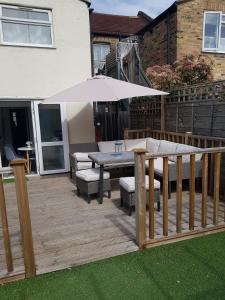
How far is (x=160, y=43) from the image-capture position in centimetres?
1115

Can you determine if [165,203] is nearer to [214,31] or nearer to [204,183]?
[204,183]

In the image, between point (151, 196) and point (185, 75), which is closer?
point (151, 196)

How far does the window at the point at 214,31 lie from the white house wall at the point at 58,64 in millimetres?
5559

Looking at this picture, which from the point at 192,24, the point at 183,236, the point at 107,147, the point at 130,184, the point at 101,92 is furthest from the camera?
the point at 192,24

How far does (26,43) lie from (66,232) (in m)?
5.52

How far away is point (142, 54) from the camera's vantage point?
12953 mm

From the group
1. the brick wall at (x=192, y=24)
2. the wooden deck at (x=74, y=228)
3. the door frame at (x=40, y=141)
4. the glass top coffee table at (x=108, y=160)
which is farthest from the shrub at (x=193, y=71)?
the wooden deck at (x=74, y=228)

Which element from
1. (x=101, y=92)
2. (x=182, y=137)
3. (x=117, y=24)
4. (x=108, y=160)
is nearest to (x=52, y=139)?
(x=101, y=92)

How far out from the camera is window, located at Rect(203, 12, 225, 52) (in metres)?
10.4

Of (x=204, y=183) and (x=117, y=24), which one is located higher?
(x=117, y=24)

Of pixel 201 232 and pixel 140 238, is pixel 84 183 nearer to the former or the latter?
pixel 140 238

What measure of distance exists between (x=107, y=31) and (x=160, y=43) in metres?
6.65

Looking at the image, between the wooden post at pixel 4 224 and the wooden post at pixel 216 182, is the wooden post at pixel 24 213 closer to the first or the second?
the wooden post at pixel 4 224

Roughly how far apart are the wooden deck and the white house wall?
2.89m
